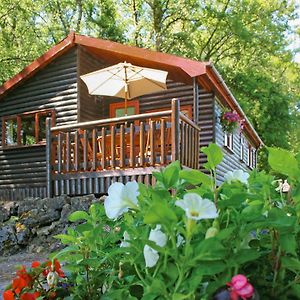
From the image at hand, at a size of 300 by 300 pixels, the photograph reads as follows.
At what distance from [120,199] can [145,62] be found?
11654 millimetres

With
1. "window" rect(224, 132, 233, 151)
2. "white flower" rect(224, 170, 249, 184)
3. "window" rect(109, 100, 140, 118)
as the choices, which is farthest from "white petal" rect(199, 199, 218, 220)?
"window" rect(224, 132, 233, 151)

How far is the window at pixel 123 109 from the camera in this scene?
1402 cm

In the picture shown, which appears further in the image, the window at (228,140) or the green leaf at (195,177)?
the window at (228,140)

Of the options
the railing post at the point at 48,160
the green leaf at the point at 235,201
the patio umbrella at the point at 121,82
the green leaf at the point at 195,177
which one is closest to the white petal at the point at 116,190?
the green leaf at the point at 195,177

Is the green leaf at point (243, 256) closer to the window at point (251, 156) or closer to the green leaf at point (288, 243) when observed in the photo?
the green leaf at point (288, 243)

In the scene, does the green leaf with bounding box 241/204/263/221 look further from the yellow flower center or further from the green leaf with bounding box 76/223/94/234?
the green leaf with bounding box 76/223/94/234

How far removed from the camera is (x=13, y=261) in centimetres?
783

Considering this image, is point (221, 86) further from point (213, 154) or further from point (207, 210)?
point (207, 210)

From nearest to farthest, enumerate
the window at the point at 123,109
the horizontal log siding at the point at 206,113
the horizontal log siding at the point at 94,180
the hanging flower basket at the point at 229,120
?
the horizontal log siding at the point at 94,180, the horizontal log siding at the point at 206,113, the hanging flower basket at the point at 229,120, the window at the point at 123,109

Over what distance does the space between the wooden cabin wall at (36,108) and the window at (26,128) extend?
19 centimetres

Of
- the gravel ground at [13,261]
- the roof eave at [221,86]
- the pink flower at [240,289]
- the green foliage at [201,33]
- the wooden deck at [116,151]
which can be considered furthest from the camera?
the green foliage at [201,33]

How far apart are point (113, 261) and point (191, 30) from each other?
28.6 meters

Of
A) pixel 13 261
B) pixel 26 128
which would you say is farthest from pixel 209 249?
pixel 26 128

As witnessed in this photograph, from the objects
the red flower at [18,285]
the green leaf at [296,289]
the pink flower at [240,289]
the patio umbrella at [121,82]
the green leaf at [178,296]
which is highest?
the patio umbrella at [121,82]
